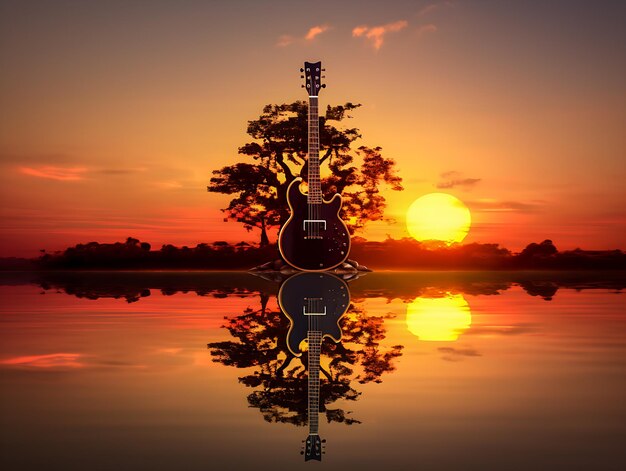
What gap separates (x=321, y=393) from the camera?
16.0ft

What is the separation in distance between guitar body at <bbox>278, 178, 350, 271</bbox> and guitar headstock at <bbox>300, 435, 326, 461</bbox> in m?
11.8

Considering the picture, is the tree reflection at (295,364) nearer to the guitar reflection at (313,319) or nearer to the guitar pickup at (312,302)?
the guitar reflection at (313,319)

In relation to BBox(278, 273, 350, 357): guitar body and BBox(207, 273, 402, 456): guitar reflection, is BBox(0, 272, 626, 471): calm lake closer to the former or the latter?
BBox(207, 273, 402, 456): guitar reflection

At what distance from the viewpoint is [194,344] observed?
7.08 meters

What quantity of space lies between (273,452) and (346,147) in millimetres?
19951

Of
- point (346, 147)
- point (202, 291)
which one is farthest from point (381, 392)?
point (346, 147)

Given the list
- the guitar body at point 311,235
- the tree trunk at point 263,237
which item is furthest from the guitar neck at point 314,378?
the tree trunk at point 263,237

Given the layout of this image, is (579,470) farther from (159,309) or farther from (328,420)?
(159,309)

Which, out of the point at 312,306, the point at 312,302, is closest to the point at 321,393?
the point at 312,306

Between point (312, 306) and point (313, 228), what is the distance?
5.73 metres

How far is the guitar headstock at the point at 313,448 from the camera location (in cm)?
354

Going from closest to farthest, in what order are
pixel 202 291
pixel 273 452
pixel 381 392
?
1. pixel 273 452
2. pixel 381 392
3. pixel 202 291

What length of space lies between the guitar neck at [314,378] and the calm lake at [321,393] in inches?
2.1

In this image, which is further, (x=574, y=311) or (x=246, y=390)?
(x=574, y=311)
